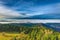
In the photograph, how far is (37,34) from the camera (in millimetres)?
1532

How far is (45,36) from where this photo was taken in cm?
152

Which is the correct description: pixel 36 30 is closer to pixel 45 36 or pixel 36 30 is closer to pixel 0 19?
pixel 45 36

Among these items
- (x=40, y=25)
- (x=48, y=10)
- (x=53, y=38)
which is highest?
(x=48, y=10)

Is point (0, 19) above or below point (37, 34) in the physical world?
above

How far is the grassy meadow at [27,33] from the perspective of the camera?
1516 mm

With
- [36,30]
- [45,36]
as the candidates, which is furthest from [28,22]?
[45,36]

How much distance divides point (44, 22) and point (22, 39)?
268 mm

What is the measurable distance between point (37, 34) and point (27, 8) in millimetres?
271

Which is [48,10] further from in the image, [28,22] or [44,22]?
[28,22]

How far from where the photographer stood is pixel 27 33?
1529mm

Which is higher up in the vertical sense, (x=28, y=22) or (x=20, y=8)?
(x=20, y=8)

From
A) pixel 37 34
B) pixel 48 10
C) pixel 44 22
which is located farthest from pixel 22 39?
pixel 48 10

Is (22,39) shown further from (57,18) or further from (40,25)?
(57,18)

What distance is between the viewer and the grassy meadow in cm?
152
